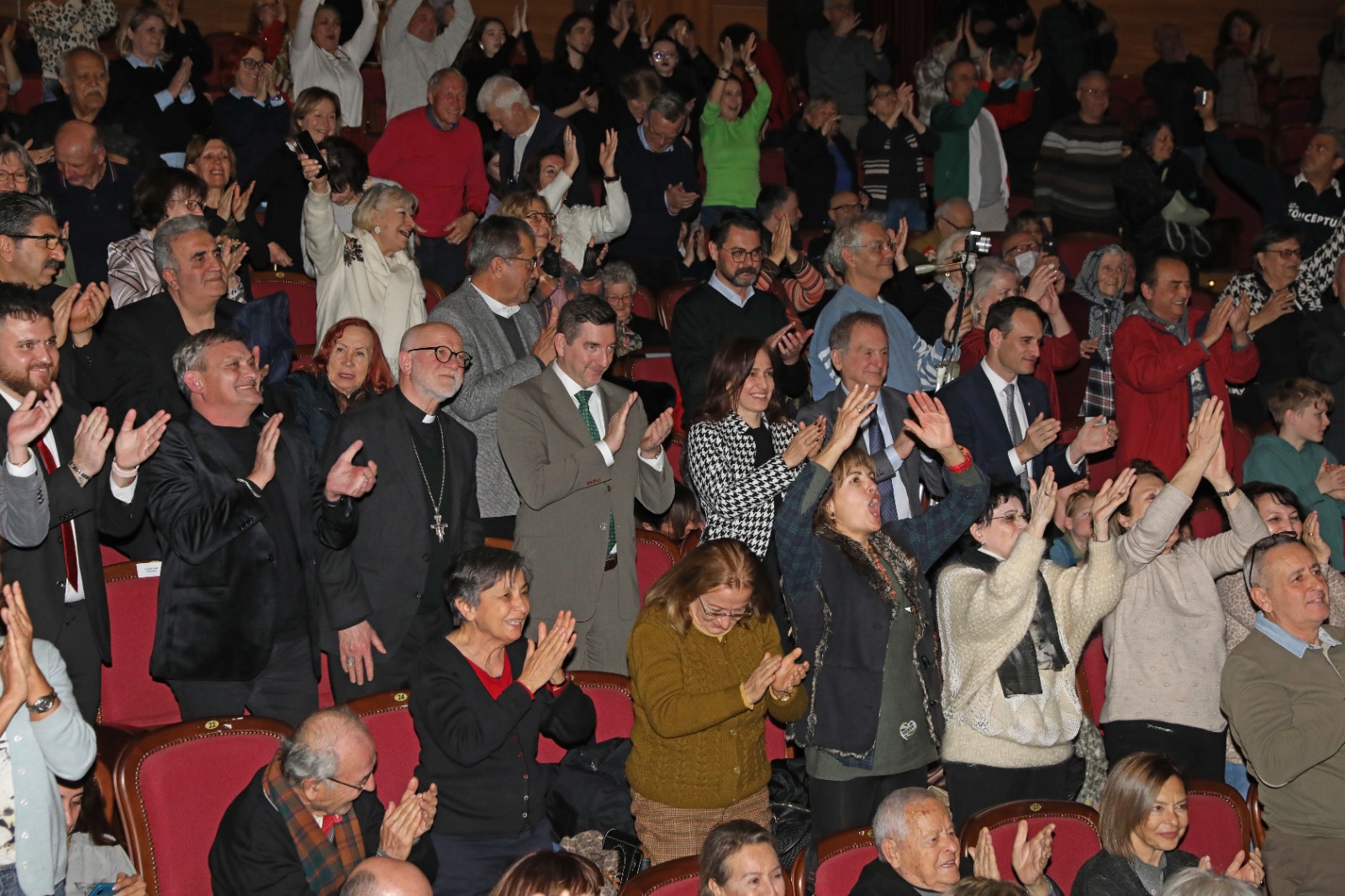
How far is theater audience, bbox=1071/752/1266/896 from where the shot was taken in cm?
334

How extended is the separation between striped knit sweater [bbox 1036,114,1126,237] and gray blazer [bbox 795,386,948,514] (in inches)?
161

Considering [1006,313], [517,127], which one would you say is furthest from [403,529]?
[517,127]

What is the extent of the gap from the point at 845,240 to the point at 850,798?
7.95 feet

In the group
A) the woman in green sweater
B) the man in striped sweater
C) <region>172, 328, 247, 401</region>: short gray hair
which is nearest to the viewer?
<region>172, 328, 247, 401</region>: short gray hair

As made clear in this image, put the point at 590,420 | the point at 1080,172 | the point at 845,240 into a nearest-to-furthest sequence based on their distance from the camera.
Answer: the point at 590,420 < the point at 845,240 < the point at 1080,172

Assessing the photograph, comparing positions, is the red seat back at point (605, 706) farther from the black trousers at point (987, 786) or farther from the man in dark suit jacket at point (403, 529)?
the black trousers at point (987, 786)

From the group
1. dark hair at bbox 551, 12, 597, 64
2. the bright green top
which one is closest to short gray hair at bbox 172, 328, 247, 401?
the bright green top

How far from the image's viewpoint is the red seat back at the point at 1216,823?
3758 millimetres

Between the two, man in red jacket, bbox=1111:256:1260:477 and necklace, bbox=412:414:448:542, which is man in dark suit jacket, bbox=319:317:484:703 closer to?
necklace, bbox=412:414:448:542

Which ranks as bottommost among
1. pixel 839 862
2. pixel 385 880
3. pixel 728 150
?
pixel 839 862

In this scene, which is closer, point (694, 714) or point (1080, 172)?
point (694, 714)

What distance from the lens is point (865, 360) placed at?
4.55m

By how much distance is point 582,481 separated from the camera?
4.12 metres

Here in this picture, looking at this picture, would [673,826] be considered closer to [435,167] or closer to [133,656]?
[133,656]
